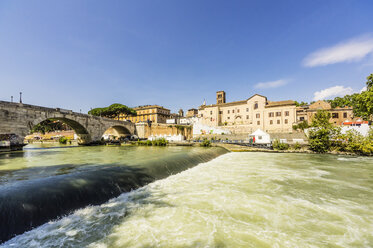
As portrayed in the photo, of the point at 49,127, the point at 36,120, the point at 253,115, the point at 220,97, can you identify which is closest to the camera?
the point at 36,120

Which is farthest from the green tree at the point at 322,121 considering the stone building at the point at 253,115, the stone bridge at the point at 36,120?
the stone bridge at the point at 36,120

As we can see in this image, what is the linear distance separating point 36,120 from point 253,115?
54180 mm

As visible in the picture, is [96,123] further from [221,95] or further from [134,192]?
[221,95]

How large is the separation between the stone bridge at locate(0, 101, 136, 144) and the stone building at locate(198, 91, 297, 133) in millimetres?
38066

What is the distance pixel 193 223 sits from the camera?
17.3ft

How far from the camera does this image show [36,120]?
26266 mm

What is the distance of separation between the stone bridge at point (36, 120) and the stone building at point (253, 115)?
Result: 38066mm

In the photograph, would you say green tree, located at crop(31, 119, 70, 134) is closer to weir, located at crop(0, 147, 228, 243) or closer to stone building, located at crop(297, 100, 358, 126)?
weir, located at crop(0, 147, 228, 243)

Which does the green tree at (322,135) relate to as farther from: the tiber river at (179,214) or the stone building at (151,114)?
the stone building at (151,114)

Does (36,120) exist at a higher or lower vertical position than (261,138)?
higher

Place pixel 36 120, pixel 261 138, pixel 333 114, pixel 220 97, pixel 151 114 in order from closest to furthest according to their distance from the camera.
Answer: pixel 36 120 < pixel 261 138 < pixel 333 114 < pixel 151 114 < pixel 220 97

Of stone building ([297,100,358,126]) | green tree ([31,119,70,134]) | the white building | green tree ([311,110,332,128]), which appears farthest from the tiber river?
green tree ([31,119,70,134])

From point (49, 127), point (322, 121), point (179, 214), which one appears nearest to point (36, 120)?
point (179, 214)

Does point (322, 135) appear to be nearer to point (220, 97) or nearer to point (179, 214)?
point (179, 214)
